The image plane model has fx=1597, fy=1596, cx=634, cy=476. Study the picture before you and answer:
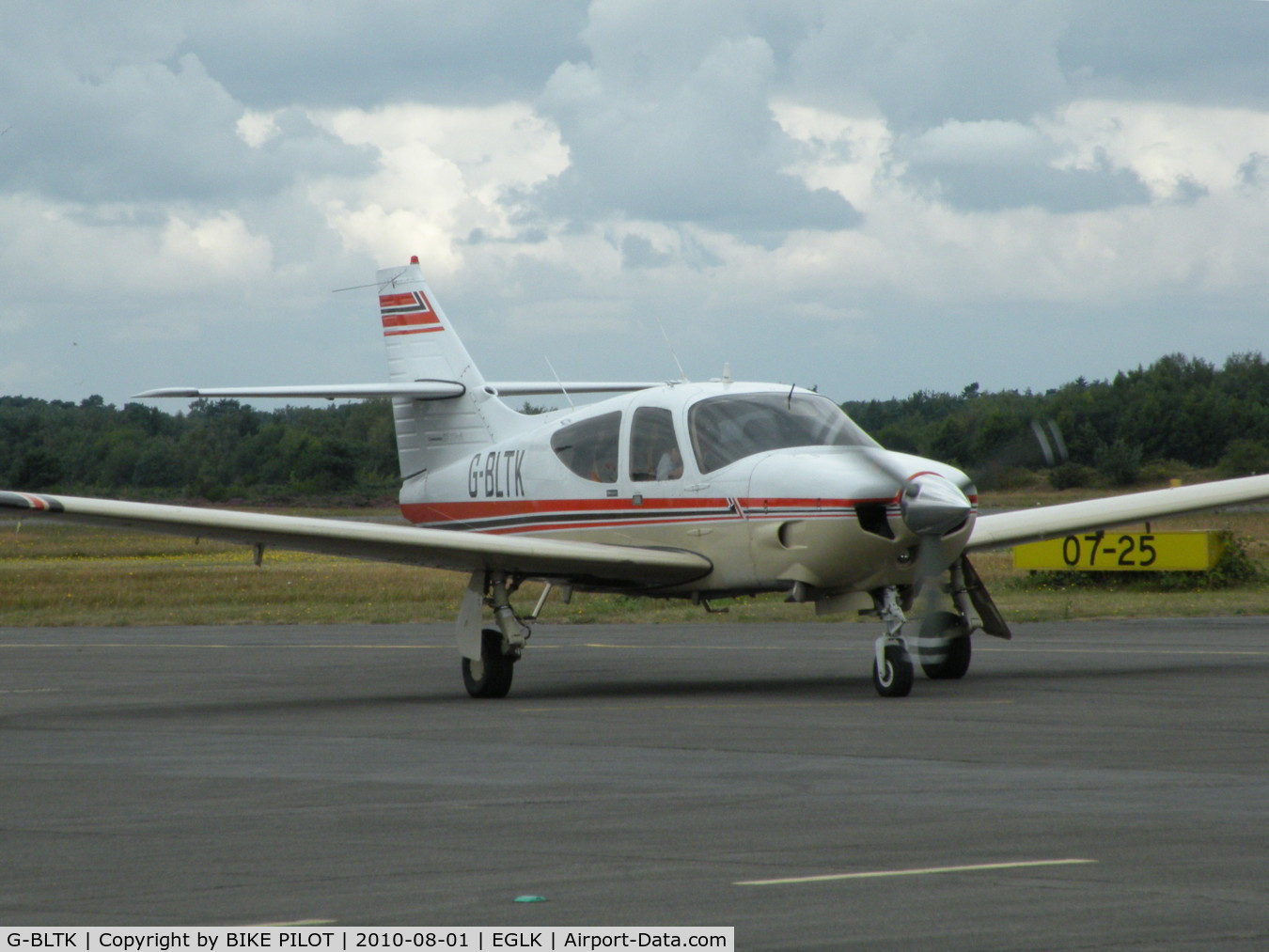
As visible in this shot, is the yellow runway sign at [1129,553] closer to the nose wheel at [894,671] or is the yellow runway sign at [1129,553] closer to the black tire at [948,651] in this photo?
the black tire at [948,651]

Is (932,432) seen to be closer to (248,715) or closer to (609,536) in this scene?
(609,536)

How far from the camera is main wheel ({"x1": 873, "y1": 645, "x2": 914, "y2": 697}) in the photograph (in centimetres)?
1269

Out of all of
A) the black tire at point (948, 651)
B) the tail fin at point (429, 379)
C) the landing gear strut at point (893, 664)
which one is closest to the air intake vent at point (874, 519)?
the landing gear strut at point (893, 664)

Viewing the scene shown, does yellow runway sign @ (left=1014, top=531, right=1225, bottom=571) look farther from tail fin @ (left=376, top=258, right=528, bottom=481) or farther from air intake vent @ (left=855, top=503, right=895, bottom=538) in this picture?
air intake vent @ (left=855, top=503, right=895, bottom=538)

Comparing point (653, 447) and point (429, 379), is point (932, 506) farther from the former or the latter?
point (429, 379)

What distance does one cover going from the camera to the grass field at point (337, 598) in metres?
25.5

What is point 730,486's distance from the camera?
1384 centimetres

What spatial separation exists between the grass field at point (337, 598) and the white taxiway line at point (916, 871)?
267 inches

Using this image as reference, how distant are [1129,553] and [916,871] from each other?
23.5 metres

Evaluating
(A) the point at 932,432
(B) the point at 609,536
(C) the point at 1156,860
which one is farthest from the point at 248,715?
(C) the point at 1156,860

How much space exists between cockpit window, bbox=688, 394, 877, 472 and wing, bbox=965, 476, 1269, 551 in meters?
2.05

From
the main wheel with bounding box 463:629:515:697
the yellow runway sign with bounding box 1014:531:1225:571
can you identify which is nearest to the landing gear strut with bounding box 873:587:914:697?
the main wheel with bounding box 463:629:515:697

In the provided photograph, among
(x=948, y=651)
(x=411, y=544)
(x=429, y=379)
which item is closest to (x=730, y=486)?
(x=948, y=651)
